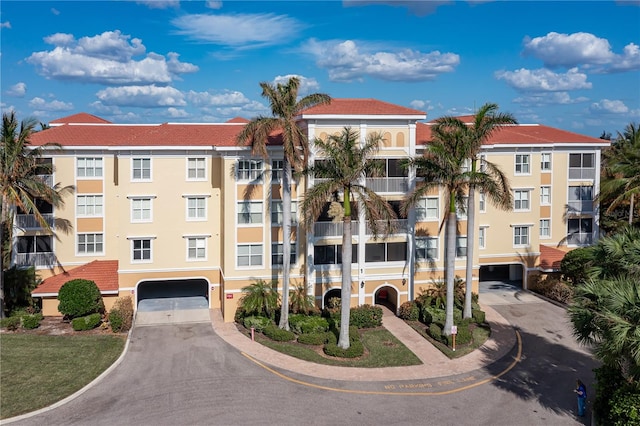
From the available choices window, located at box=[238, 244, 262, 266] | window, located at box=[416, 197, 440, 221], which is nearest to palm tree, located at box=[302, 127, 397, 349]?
window, located at box=[238, 244, 262, 266]

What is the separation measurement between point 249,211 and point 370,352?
1148cm

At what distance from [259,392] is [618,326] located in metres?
14.3

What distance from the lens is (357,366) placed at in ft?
87.9

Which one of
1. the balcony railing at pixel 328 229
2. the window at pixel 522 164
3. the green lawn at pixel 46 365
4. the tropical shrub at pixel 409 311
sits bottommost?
Result: the green lawn at pixel 46 365

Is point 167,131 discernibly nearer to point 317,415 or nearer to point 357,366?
point 357,366

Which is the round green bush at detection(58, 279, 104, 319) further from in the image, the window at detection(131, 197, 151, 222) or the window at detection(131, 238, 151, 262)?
the window at detection(131, 197, 151, 222)

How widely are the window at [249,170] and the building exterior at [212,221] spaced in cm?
7

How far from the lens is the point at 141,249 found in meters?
35.3

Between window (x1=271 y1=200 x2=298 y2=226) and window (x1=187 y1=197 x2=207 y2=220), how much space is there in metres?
4.83

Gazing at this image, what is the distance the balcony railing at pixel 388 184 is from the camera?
1318 inches

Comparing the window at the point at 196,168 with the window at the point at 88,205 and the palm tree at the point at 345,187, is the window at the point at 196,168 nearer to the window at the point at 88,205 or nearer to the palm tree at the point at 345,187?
the window at the point at 88,205

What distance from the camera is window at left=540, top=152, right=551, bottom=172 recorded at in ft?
135

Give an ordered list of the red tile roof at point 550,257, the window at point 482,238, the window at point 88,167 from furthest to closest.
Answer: the window at point 482,238
the red tile roof at point 550,257
the window at point 88,167

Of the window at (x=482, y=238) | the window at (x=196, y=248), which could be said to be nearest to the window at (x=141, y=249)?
the window at (x=196, y=248)
